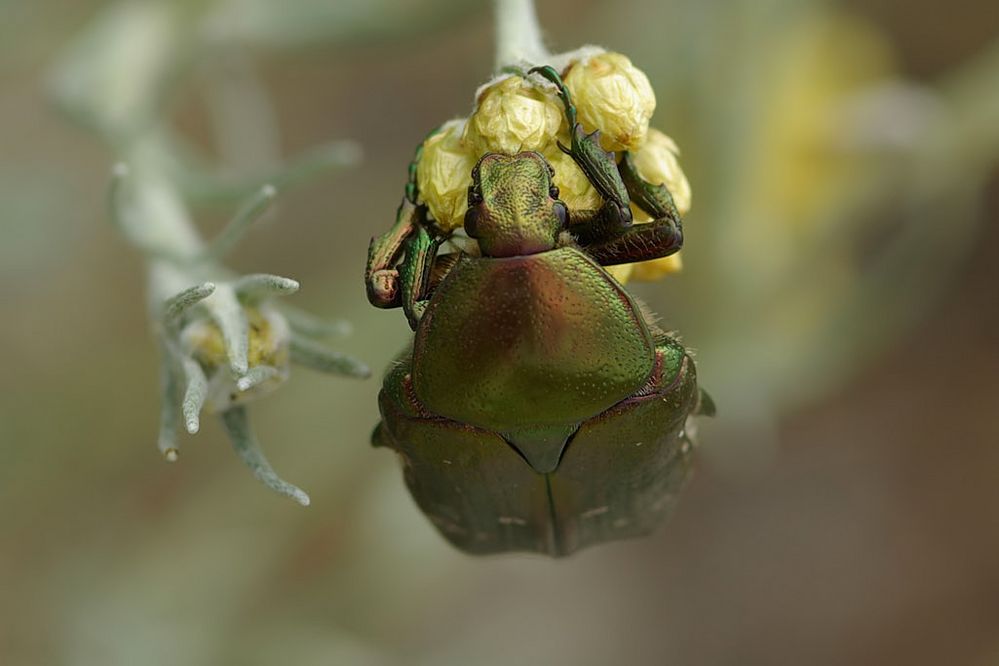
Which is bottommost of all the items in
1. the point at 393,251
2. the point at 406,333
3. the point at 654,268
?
the point at 406,333

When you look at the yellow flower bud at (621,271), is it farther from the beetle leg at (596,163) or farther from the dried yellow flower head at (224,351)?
the dried yellow flower head at (224,351)

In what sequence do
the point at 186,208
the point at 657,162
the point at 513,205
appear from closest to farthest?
1. the point at 513,205
2. the point at 657,162
3. the point at 186,208

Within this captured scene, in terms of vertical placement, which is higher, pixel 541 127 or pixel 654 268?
pixel 541 127

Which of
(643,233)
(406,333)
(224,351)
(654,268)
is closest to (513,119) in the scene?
(643,233)

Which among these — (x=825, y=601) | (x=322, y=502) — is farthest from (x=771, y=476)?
(x=322, y=502)

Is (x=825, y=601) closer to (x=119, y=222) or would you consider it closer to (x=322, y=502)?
(x=322, y=502)

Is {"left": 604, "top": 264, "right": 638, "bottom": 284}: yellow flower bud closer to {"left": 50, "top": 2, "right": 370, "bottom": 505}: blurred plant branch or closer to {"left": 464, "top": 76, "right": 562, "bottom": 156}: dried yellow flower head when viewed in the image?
{"left": 464, "top": 76, "right": 562, "bottom": 156}: dried yellow flower head

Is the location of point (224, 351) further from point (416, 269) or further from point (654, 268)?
point (654, 268)
